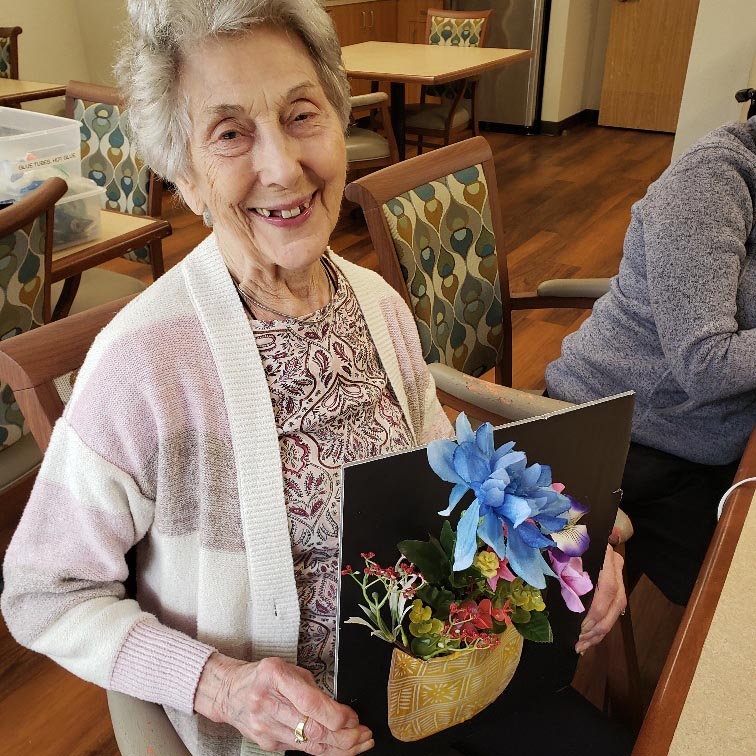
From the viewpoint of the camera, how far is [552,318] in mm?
3451

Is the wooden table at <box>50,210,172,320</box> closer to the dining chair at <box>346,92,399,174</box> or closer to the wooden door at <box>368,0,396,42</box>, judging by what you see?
the dining chair at <box>346,92,399,174</box>

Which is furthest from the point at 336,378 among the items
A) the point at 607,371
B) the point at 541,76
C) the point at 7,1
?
the point at 541,76

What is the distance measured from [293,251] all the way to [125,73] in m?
0.29

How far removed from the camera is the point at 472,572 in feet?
2.00

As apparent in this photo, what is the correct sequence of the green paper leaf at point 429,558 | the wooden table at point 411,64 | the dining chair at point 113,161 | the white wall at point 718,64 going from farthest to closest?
the wooden table at point 411,64
the white wall at point 718,64
the dining chair at point 113,161
the green paper leaf at point 429,558

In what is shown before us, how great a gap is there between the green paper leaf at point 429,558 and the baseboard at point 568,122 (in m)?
6.48

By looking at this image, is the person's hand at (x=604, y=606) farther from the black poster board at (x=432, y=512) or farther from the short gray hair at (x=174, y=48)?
the short gray hair at (x=174, y=48)

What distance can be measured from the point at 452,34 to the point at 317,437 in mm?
4726

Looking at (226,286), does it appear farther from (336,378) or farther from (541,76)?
(541,76)

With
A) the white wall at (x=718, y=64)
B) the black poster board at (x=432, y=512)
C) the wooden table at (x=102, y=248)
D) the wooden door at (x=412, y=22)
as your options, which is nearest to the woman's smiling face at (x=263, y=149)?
the black poster board at (x=432, y=512)

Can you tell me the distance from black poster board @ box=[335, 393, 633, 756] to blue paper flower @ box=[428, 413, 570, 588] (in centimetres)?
7

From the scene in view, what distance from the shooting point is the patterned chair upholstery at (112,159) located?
98.1 inches

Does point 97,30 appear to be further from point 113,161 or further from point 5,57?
point 113,161

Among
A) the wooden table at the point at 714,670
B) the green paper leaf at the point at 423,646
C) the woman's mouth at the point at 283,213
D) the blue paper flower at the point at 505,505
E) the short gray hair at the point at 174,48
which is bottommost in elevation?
the wooden table at the point at 714,670
